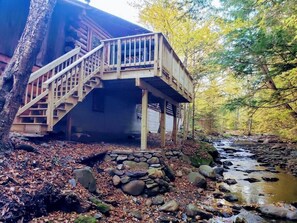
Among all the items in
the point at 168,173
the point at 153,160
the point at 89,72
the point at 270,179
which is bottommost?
the point at 270,179

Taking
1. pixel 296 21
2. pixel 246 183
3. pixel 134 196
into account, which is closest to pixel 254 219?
pixel 134 196

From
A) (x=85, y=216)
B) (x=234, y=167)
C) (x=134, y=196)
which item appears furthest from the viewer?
(x=234, y=167)

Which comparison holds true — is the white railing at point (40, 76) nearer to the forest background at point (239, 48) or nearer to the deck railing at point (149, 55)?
the deck railing at point (149, 55)

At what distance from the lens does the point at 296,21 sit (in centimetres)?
579

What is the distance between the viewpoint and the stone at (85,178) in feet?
18.0

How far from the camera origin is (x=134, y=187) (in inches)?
253

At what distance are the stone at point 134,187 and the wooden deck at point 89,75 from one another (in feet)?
8.25

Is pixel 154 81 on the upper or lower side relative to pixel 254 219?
upper

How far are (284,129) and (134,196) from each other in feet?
47.7

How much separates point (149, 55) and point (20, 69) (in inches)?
157

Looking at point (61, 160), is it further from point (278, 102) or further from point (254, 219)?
point (278, 102)

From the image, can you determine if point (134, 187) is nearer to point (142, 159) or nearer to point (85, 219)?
point (142, 159)

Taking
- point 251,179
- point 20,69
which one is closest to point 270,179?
point 251,179

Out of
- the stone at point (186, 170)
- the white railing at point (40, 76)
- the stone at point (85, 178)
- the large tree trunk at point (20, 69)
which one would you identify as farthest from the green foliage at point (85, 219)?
the stone at point (186, 170)
